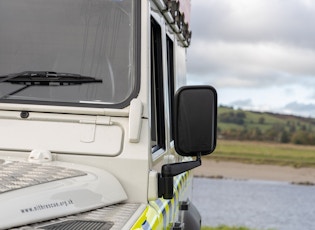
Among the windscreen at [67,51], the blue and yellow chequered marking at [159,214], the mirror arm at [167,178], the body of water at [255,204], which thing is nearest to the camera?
the blue and yellow chequered marking at [159,214]

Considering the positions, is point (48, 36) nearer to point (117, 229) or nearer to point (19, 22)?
point (19, 22)

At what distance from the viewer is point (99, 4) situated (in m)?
3.73

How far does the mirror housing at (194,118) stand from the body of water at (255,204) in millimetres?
11295

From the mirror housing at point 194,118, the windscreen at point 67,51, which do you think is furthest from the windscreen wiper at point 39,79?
the mirror housing at point 194,118

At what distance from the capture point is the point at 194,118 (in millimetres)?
3246

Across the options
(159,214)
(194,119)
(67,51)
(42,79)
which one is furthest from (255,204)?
(194,119)

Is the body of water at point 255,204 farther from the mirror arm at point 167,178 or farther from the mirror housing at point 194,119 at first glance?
the mirror housing at point 194,119

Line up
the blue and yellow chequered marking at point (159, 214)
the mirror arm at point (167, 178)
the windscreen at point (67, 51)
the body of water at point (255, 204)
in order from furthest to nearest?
the body of water at point (255, 204) → the windscreen at point (67, 51) → the mirror arm at point (167, 178) → the blue and yellow chequered marking at point (159, 214)

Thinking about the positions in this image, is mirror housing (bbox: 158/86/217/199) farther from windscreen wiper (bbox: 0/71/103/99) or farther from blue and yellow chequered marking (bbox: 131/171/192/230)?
windscreen wiper (bbox: 0/71/103/99)

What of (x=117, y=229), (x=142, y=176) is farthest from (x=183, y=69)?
(x=117, y=229)

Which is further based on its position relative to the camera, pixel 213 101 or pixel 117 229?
pixel 213 101

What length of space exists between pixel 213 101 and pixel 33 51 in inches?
35.9

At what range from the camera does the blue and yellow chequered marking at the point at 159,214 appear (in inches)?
125

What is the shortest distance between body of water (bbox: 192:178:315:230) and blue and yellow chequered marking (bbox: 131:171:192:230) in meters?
9.89
